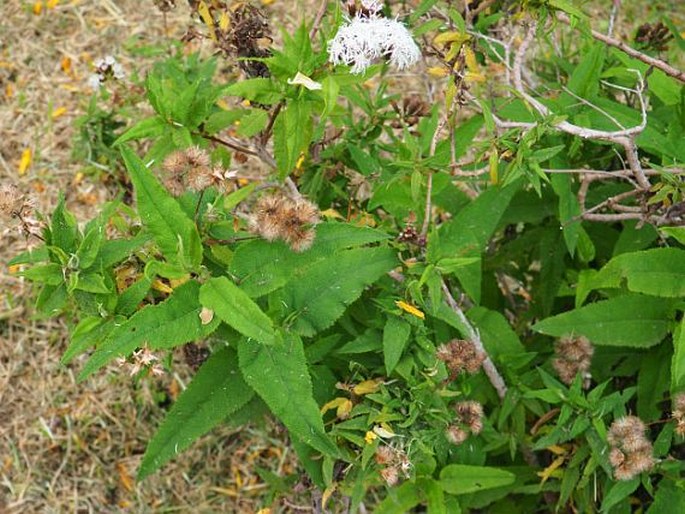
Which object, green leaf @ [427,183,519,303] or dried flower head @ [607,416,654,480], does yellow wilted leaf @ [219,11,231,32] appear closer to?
green leaf @ [427,183,519,303]

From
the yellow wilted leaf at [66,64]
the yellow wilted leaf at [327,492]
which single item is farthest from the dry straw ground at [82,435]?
the yellow wilted leaf at [327,492]

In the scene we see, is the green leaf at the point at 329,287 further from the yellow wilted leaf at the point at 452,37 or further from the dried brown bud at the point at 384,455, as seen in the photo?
the yellow wilted leaf at the point at 452,37

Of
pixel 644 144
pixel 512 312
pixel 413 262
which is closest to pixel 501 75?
pixel 512 312

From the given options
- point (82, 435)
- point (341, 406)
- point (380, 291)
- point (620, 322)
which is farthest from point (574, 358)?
point (82, 435)

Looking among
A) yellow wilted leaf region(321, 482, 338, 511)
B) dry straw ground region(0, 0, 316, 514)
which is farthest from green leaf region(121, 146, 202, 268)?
dry straw ground region(0, 0, 316, 514)

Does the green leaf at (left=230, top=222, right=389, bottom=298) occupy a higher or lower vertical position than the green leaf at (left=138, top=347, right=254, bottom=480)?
higher

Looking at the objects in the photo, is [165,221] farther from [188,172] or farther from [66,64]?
[66,64]

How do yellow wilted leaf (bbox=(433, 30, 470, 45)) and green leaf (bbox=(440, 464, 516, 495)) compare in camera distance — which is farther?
green leaf (bbox=(440, 464, 516, 495))
